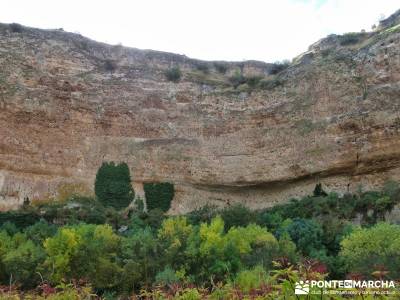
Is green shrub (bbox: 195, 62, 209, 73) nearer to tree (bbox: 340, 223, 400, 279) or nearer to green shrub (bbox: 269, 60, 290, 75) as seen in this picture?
green shrub (bbox: 269, 60, 290, 75)

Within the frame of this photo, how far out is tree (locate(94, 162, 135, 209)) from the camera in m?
29.8

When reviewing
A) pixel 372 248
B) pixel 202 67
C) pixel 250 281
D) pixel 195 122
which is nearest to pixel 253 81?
pixel 202 67

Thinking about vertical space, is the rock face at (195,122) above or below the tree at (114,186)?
above

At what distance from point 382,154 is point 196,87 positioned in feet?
44.7

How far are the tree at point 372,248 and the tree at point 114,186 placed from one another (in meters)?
15.3

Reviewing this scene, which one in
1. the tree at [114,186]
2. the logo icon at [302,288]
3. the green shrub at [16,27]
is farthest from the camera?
the green shrub at [16,27]

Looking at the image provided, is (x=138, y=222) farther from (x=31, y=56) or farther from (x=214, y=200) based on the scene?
(x=31, y=56)

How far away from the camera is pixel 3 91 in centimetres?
2959

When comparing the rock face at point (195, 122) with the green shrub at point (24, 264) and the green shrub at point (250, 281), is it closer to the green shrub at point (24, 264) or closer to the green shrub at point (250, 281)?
the green shrub at point (24, 264)

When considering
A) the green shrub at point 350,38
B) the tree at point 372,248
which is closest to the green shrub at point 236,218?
the tree at point 372,248

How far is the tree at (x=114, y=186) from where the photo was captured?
29781 millimetres

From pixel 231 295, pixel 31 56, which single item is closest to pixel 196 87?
pixel 31 56

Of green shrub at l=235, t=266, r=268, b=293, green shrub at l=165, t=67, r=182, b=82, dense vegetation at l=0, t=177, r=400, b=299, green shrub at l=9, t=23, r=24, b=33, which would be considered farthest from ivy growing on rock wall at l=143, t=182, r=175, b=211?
green shrub at l=235, t=266, r=268, b=293

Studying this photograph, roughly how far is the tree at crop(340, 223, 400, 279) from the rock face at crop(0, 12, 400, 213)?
1004 centimetres
